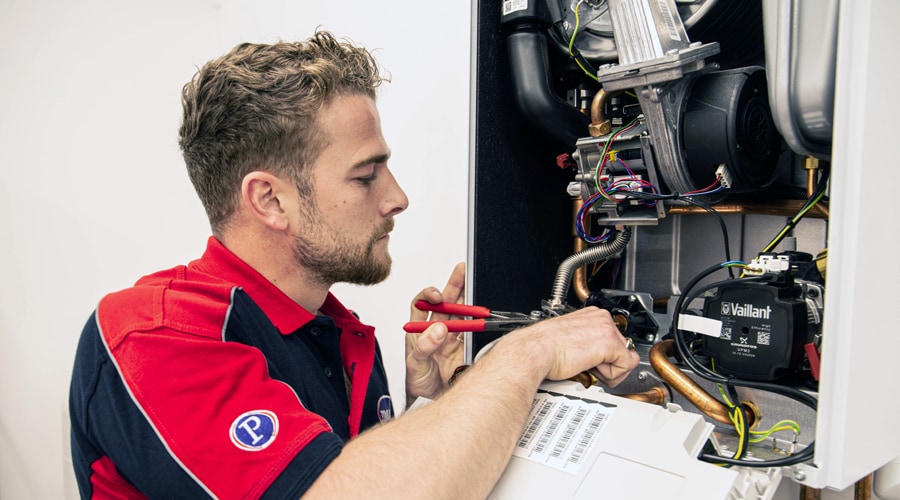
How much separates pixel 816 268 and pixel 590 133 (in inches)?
14.6

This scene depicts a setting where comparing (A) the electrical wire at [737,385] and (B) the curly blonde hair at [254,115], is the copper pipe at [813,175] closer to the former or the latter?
(A) the electrical wire at [737,385]

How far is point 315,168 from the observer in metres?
0.87

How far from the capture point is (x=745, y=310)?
2.28 feet

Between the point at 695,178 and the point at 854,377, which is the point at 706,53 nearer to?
the point at 695,178

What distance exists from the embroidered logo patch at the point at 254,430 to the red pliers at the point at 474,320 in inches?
11.8

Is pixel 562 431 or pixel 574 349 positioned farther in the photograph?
pixel 574 349

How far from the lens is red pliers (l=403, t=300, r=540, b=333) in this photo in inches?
34.8

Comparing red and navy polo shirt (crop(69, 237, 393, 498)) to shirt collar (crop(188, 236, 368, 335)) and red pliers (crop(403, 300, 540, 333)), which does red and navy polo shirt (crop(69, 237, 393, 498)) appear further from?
red pliers (crop(403, 300, 540, 333))

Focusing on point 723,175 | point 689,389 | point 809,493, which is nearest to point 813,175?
point 723,175

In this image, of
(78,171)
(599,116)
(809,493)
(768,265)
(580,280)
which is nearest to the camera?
(768,265)

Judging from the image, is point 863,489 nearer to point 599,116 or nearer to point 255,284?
A: point 599,116

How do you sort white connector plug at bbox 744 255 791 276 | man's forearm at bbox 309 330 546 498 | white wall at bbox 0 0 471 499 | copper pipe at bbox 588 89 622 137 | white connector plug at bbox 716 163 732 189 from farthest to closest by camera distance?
white wall at bbox 0 0 471 499 → copper pipe at bbox 588 89 622 137 → white connector plug at bbox 716 163 732 189 → white connector plug at bbox 744 255 791 276 → man's forearm at bbox 309 330 546 498

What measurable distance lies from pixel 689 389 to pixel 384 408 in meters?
0.51

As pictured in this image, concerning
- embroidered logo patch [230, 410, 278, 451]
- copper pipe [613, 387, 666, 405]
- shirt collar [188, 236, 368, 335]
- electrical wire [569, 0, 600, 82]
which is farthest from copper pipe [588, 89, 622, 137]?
embroidered logo patch [230, 410, 278, 451]
